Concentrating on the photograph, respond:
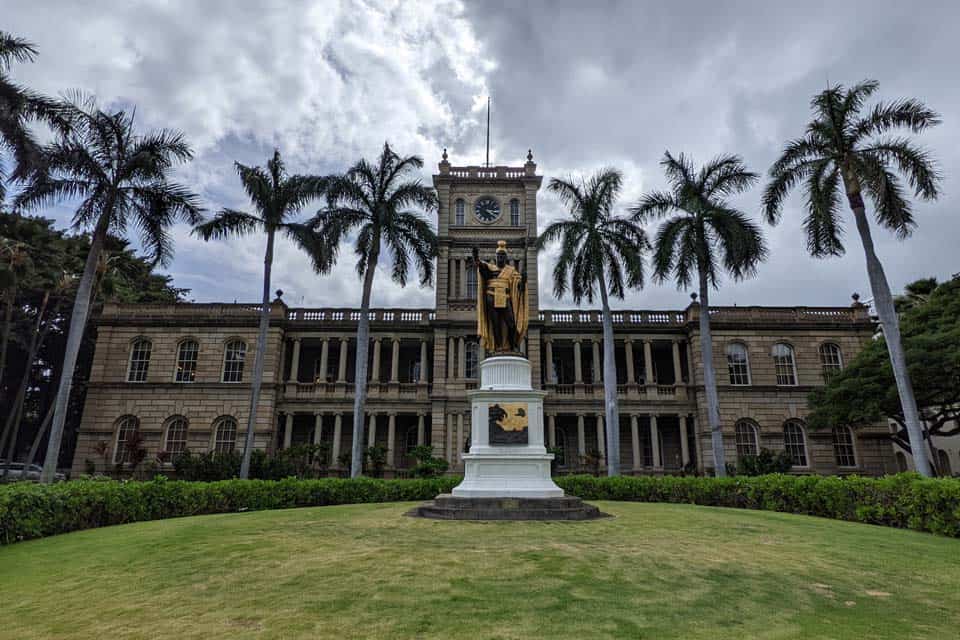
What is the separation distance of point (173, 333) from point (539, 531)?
2784 centimetres

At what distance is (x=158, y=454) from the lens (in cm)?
2719

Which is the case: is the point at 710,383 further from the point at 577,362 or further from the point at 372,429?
the point at 372,429

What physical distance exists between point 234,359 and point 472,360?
12978mm

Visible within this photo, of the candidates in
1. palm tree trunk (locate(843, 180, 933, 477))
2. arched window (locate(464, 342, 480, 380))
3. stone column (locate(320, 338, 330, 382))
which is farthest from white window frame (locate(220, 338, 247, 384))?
palm tree trunk (locate(843, 180, 933, 477))

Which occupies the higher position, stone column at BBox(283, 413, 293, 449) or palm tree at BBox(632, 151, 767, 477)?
palm tree at BBox(632, 151, 767, 477)

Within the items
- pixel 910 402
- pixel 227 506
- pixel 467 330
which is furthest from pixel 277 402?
pixel 910 402

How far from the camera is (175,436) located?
28422 millimetres

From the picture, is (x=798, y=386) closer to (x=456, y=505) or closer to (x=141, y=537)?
(x=456, y=505)

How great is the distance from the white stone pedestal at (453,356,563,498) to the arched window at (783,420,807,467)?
2220 centimetres

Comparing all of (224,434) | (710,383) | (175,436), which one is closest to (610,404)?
(710,383)

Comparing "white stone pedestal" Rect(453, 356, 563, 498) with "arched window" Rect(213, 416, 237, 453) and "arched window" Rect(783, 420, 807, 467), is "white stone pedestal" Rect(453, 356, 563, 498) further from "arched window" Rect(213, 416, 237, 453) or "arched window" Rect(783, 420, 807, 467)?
"arched window" Rect(783, 420, 807, 467)

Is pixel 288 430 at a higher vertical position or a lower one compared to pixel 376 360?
lower

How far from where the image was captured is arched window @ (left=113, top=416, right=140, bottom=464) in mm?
27938

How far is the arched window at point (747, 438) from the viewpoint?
1096 inches
